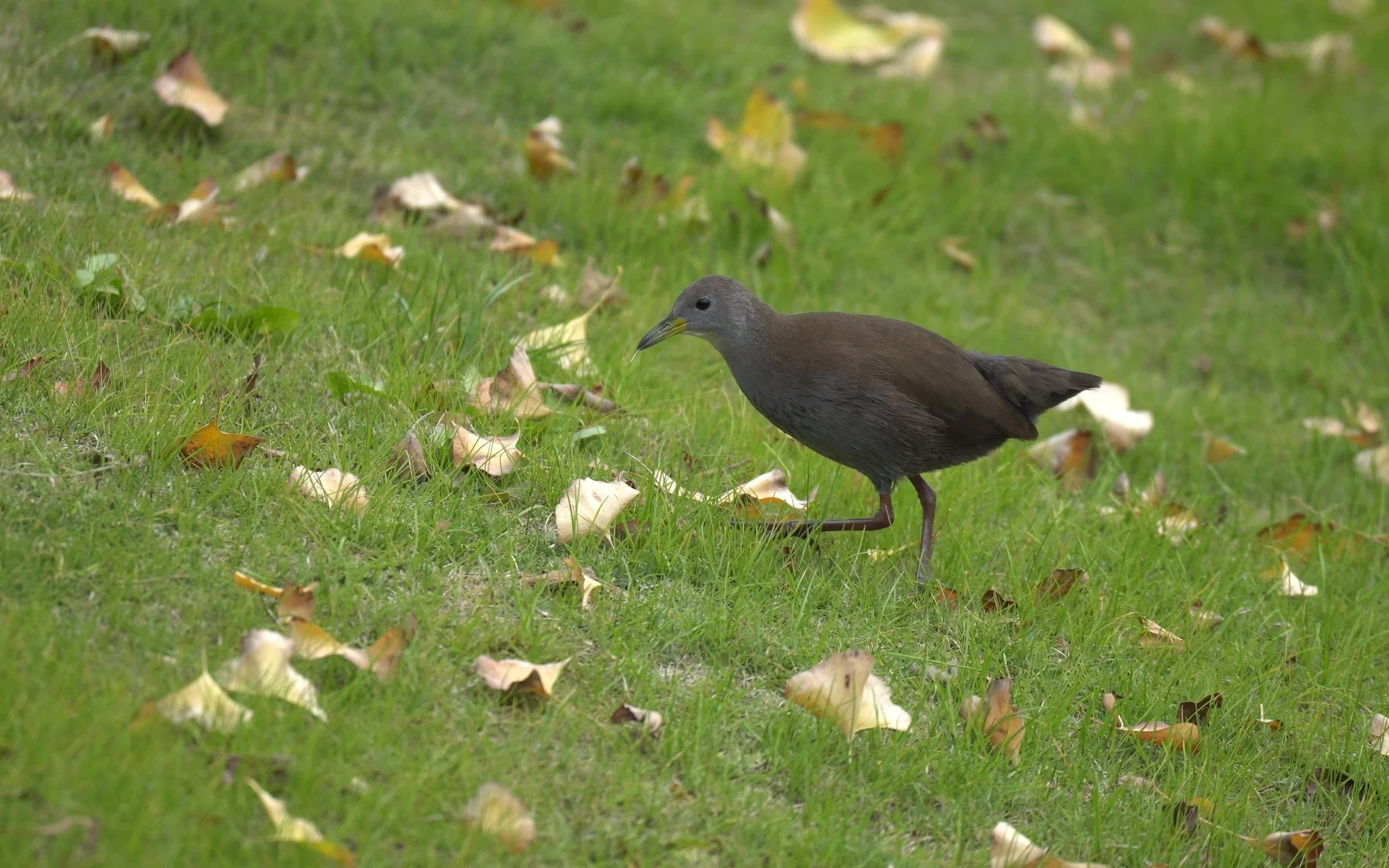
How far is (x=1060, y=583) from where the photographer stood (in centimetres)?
389

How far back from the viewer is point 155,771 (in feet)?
7.86

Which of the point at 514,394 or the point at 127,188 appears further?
the point at 127,188

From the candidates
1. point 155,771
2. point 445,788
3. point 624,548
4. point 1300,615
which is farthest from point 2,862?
point 1300,615

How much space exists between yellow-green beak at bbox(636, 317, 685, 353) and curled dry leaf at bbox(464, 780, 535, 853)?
76.1 inches

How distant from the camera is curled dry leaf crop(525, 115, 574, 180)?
5.61 m

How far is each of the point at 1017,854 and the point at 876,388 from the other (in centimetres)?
145

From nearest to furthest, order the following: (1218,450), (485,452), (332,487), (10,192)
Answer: (332,487), (485,452), (10,192), (1218,450)

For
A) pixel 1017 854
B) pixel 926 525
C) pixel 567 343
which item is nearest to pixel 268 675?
pixel 1017 854

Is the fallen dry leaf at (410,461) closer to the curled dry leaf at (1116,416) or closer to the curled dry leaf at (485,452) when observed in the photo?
the curled dry leaf at (485,452)

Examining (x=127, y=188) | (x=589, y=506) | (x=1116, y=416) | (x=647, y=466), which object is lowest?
(x=1116, y=416)

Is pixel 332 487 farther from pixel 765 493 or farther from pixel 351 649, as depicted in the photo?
pixel 765 493

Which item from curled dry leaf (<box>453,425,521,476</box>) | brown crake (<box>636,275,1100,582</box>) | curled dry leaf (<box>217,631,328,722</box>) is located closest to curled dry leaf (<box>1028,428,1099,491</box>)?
brown crake (<box>636,275,1100,582</box>)

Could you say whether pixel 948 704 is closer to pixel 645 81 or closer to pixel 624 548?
pixel 624 548

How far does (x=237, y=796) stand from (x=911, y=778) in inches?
58.0
